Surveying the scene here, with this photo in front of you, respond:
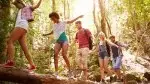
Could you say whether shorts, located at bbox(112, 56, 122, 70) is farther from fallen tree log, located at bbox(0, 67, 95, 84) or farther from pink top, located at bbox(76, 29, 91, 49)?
fallen tree log, located at bbox(0, 67, 95, 84)

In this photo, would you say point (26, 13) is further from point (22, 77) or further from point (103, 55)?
point (103, 55)

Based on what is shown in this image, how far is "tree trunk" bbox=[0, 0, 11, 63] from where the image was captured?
13.2m

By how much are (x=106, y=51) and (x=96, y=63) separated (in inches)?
326

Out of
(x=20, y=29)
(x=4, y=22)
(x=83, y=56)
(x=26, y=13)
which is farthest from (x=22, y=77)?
(x=4, y=22)

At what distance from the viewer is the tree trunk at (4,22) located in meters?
13.2

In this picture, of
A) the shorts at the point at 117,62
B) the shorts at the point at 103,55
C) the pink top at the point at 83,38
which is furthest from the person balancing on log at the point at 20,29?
the shorts at the point at 117,62

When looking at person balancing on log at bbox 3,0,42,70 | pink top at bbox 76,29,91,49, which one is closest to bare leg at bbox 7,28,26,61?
person balancing on log at bbox 3,0,42,70

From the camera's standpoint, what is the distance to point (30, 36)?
56.6 ft

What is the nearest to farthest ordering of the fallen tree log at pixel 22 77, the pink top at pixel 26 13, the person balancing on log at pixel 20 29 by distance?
the fallen tree log at pixel 22 77 → the person balancing on log at pixel 20 29 → the pink top at pixel 26 13

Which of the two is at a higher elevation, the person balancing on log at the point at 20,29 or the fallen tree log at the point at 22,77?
the person balancing on log at the point at 20,29

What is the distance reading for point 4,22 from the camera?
1381cm

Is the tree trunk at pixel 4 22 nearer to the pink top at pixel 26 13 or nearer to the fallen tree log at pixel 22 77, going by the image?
the pink top at pixel 26 13

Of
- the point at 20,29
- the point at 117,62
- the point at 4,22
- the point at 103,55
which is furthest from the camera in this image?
the point at 4,22

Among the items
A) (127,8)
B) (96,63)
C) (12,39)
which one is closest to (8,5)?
(12,39)
